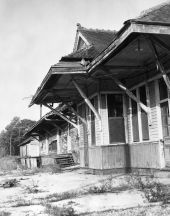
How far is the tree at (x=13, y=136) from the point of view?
276ft

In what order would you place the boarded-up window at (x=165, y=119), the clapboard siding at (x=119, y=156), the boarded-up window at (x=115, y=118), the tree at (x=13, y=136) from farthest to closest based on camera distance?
the tree at (x=13, y=136) < the boarded-up window at (x=115, y=118) < the clapboard siding at (x=119, y=156) < the boarded-up window at (x=165, y=119)

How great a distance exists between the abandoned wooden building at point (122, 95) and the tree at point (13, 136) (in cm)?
6510

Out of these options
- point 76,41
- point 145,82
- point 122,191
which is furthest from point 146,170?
point 76,41

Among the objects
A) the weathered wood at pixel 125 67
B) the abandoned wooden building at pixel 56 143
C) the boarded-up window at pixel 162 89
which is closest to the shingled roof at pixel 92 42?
the weathered wood at pixel 125 67

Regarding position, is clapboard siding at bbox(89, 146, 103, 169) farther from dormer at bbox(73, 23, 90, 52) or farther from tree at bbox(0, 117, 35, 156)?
tree at bbox(0, 117, 35, 156)

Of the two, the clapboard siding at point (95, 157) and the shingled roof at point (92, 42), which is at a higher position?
the shingled roof at point (92, 42)

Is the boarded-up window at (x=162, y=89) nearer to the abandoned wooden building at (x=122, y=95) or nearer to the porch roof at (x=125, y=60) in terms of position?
the abandoned wooden building at (x=122, y=95)

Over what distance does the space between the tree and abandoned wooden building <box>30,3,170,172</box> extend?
65103mm

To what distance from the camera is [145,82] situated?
11328mm

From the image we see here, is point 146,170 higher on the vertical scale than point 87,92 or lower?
lower

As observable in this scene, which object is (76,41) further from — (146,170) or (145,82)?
(146,170)

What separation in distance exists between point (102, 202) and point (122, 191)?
4.37 ft

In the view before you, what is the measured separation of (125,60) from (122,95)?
9.80 feet

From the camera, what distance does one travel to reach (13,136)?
88.9 m
